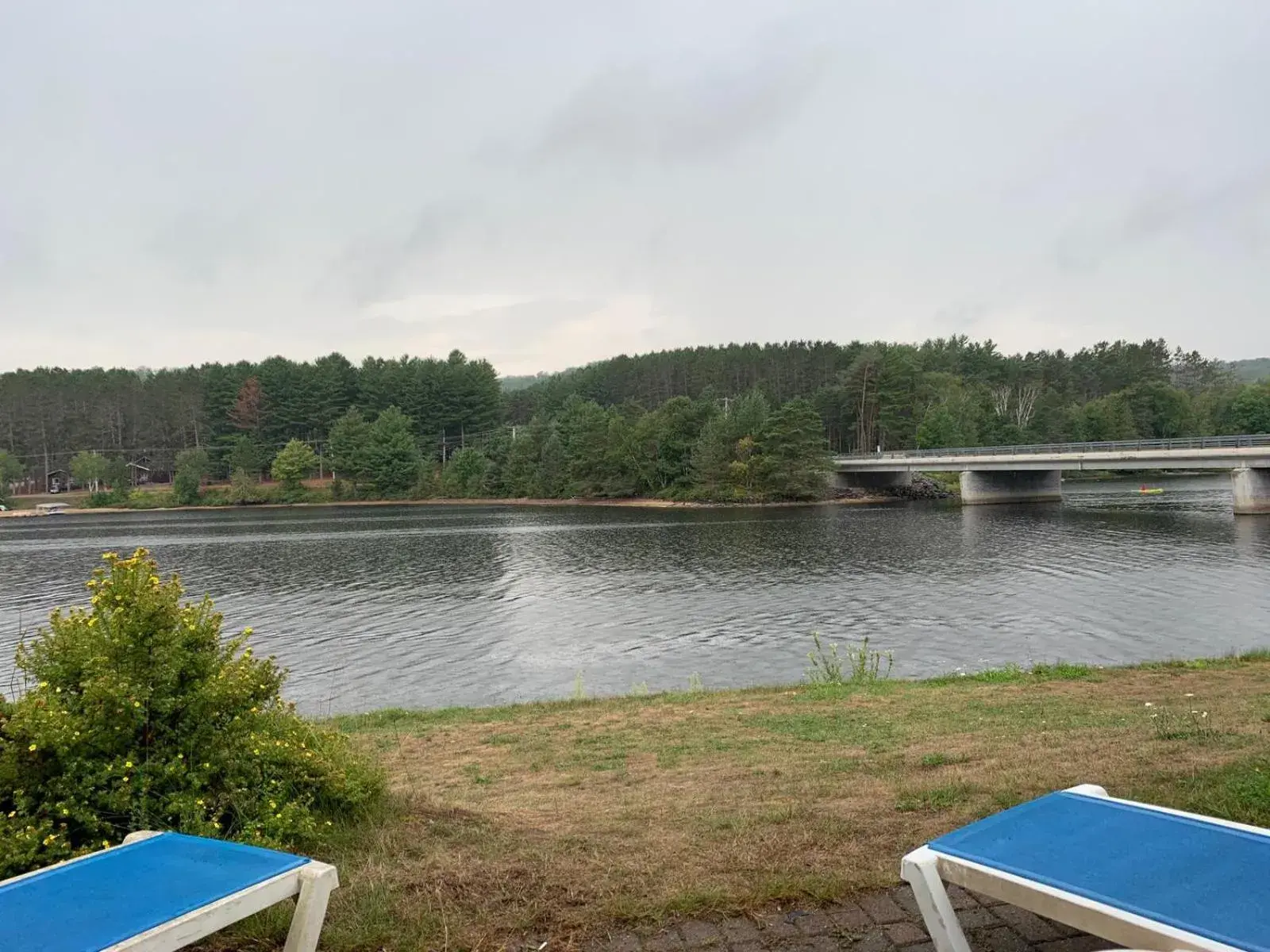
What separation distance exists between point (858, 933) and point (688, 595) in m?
23.4

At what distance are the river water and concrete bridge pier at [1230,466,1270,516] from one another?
121 cm

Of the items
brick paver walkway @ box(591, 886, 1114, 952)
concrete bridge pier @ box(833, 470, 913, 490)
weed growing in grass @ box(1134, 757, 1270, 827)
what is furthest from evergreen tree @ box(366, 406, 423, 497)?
brick paver walkway @ box(591, 886, 1114, 952)

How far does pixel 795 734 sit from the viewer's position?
8195mm

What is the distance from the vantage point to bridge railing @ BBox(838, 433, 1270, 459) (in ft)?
162

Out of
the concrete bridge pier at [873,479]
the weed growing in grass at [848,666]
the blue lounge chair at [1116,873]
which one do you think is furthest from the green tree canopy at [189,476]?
the blue lounge chair at [1116,873]

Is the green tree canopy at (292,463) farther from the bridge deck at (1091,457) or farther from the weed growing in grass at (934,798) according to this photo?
the weed growing in grass at (934,798)

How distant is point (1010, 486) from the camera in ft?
219

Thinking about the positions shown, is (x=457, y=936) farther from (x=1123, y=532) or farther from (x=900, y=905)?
(x=1123, y=532)

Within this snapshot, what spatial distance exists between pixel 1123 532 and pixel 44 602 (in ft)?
152

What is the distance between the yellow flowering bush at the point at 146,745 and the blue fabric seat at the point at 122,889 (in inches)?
33.5

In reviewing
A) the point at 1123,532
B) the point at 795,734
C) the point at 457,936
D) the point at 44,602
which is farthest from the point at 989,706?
the point at 1123,532

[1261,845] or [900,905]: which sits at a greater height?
[1261,845]

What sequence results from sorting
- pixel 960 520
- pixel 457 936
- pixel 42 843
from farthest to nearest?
pixel 960 520, pixel 42 843, pixel 457 936

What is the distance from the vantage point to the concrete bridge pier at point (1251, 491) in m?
45.6
